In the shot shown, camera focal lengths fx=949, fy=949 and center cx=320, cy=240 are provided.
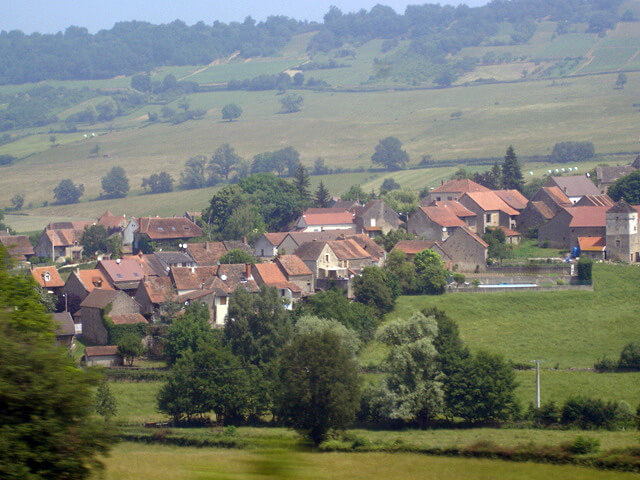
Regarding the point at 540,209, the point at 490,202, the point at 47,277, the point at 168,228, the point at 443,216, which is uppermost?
the point at 490,202

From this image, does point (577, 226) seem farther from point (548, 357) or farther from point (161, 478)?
point (161, 478)

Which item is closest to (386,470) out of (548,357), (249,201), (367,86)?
(548,357)

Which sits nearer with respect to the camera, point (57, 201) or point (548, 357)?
point (548, 357)

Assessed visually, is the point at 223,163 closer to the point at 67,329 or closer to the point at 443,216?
the point at 443,216

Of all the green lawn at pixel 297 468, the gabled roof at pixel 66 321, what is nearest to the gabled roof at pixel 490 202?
the gabled roof at pixel 66 321

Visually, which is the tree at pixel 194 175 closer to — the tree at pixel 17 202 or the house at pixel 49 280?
the tree at pixel 17 202

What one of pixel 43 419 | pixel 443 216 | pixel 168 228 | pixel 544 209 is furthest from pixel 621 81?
pixel 43 419
